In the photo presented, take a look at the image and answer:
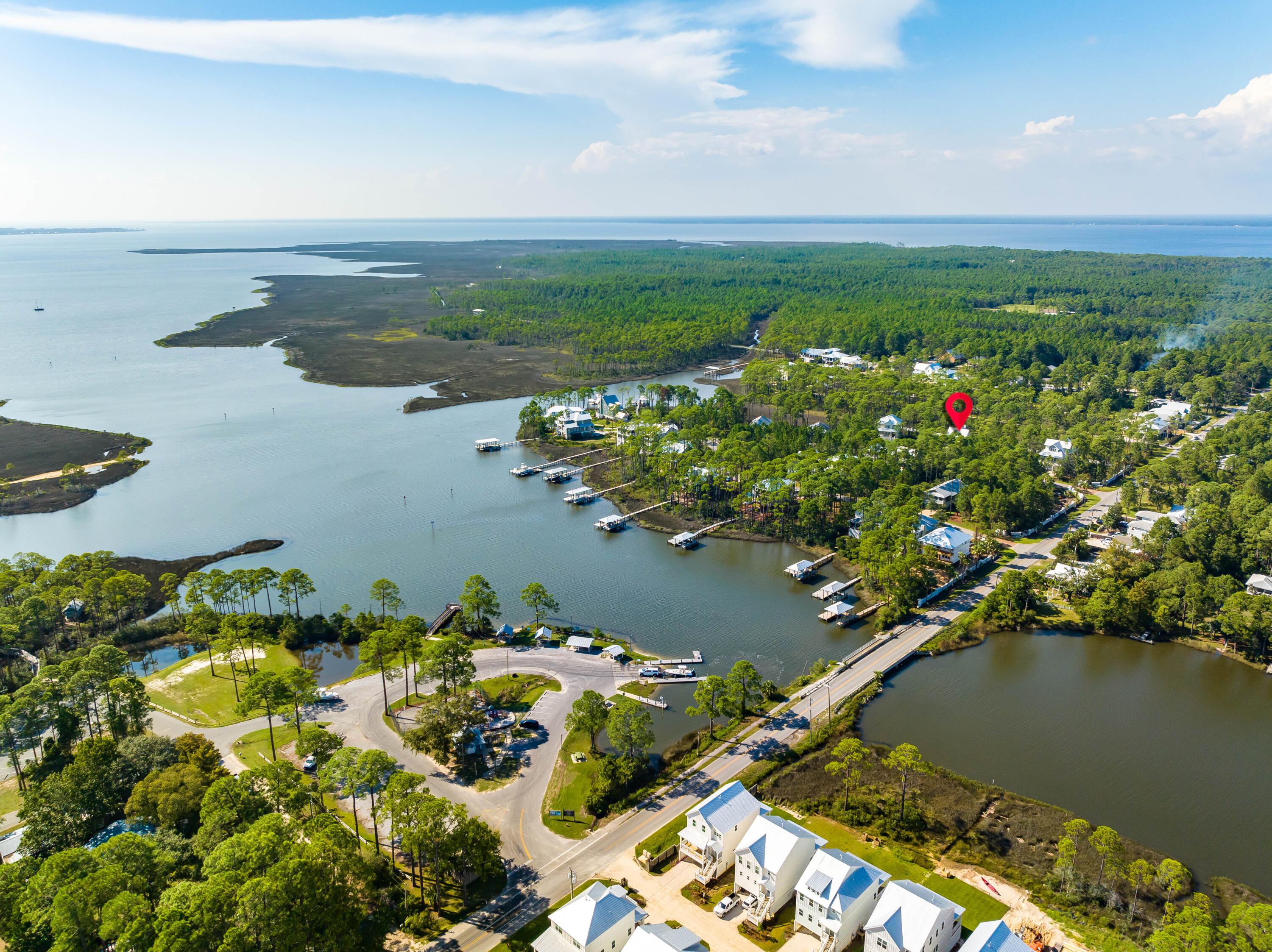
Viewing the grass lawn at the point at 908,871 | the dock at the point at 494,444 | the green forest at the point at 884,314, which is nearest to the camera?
the grass lawn at the point at 908,871

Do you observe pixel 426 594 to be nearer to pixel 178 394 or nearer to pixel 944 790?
pixel 944 790

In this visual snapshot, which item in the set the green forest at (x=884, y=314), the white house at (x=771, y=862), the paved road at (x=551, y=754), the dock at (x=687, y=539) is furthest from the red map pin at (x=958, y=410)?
the white house at (x=771, y=862)

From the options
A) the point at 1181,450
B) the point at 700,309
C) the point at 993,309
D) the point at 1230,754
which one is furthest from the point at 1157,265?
the point at 1230,754

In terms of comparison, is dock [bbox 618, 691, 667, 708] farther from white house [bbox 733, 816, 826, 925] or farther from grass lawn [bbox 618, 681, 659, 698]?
white house [bbox 733, 816, 826, 925]

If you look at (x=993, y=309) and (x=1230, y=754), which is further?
(x=993, y=309)

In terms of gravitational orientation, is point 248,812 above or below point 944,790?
above

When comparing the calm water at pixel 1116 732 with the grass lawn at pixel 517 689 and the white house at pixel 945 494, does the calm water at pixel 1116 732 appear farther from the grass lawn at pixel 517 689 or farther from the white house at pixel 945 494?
the white house at pixel 945 494
